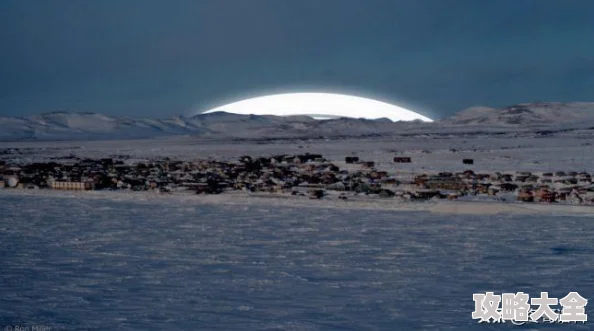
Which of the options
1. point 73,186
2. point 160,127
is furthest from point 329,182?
point 160,127

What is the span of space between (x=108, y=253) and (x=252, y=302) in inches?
98.3

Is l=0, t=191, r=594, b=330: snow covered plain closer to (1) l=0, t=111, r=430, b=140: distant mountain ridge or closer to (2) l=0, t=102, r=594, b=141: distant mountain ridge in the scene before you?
(1) l=0, t=111, r=430, b=140: distant mountain ridge

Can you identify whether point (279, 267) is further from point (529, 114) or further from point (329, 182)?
point (529, 114)

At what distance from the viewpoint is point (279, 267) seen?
6.68 meters

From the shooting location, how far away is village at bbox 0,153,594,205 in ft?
43.4

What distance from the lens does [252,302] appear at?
17.8 feet

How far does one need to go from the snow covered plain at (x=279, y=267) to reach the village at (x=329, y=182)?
299cm

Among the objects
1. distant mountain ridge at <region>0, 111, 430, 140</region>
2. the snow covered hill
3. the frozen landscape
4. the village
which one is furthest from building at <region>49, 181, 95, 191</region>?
the snow covered hill

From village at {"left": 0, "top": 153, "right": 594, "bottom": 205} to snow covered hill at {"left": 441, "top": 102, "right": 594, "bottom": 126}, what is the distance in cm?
7255

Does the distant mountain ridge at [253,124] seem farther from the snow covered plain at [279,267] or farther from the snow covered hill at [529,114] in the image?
the snow covered plain at [279,267]

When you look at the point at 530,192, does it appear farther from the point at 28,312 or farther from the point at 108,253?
the point at 28,312

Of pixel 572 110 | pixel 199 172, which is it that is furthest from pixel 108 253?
pixel 572 110

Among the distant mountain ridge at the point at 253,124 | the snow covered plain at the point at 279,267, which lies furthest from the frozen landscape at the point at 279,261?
the distant mountain ridge at the point at 253,124

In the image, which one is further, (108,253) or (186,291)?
(108,253)
